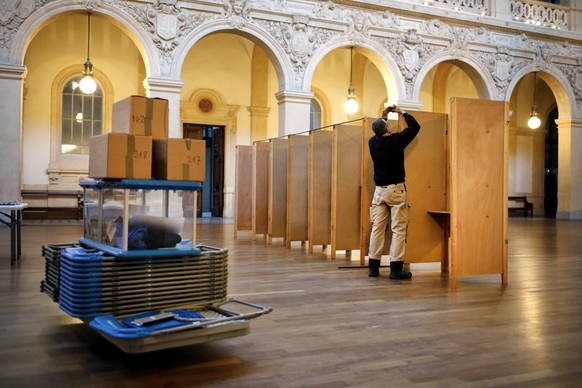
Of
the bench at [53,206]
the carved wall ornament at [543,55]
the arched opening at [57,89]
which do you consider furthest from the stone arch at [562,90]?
the bench at [53,206]

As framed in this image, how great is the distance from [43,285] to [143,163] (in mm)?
1368

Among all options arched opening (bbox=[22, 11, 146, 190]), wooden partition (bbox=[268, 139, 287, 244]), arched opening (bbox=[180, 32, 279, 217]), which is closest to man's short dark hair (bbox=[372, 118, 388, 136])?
wooden partition (bbox=[268, 139, 287, 244])

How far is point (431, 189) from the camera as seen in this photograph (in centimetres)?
669

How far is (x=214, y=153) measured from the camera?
17.8 meters

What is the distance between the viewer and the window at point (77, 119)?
50.9ft

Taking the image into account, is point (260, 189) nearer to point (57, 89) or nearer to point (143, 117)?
point (143, 117)

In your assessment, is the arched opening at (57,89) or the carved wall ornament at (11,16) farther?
the arched opening at (57,89)

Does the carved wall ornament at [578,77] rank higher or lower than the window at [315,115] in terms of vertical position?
higher

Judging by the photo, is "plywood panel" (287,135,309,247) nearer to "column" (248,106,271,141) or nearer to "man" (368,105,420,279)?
"man" (368,105,420,279)

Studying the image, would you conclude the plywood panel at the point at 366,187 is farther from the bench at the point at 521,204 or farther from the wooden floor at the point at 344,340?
the bench at the point at 521,204

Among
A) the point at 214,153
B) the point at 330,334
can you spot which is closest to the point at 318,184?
the point at 330,334

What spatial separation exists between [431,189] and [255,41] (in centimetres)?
861

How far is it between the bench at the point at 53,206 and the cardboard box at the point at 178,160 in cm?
1200

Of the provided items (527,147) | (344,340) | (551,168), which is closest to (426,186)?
(344,340)
